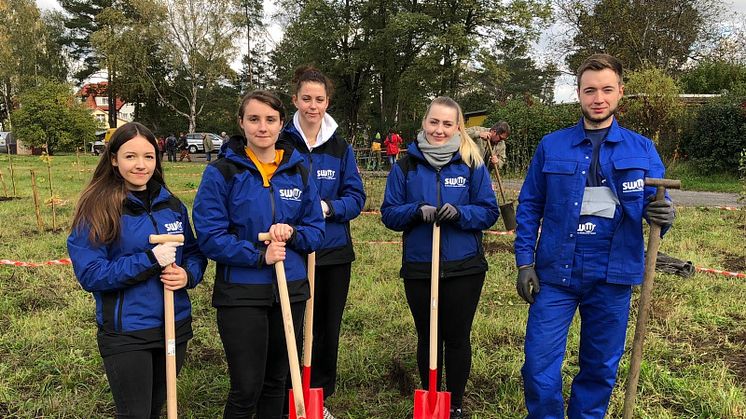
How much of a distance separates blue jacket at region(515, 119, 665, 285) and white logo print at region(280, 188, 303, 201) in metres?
1.20

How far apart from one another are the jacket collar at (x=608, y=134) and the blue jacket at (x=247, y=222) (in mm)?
1361

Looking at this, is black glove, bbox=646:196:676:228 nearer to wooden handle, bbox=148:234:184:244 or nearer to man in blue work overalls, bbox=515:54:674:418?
man in blue work overalls, bbox=515:54:674:418

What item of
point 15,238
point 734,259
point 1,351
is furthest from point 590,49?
point 1,351

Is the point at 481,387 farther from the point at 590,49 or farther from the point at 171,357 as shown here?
the point at 590,49

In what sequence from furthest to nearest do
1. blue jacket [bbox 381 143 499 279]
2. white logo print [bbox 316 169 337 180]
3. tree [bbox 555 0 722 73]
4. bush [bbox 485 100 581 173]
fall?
tree [bbox 555 0 722 73] → bush [bbox 485 100 581 173] → white logo print [bbox 316 169 337 180] → blue jacket [bbox 381 143 499 279]

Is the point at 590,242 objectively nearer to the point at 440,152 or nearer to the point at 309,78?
the point at 440,152

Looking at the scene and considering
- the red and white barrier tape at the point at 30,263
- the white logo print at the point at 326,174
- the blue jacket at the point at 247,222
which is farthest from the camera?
the red and white barrier tape at the point at 30,263

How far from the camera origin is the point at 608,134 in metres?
→ 2.65

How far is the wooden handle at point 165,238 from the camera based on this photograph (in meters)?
2.36

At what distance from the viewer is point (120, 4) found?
1572 inches

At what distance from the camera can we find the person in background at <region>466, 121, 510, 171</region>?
25.8 ft

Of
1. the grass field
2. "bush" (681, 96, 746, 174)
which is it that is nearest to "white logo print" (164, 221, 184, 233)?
the grass field

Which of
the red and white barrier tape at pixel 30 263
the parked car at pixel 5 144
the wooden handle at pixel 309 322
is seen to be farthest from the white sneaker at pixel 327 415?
the parked car at pixel 5 144

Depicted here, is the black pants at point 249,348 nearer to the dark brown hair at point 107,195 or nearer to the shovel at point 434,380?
the dark brown hair at point 107,195
